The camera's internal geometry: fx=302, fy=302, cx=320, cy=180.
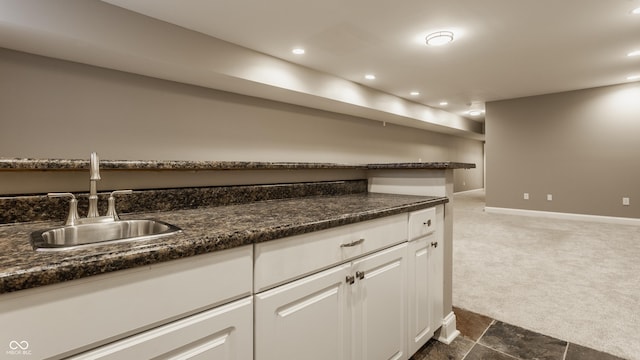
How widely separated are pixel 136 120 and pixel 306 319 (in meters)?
2.67

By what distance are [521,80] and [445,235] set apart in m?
3.99

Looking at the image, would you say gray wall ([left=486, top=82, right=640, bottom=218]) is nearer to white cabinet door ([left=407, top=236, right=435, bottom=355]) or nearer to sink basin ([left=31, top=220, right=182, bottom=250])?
white cabinet door ([left=407, top=236, right=435, bottom=355])

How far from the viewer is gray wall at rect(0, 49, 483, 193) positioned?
7.64 ft

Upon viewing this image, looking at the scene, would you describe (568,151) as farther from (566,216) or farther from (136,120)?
(136,120)

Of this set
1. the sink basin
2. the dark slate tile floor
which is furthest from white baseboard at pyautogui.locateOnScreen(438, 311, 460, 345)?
the sink basin

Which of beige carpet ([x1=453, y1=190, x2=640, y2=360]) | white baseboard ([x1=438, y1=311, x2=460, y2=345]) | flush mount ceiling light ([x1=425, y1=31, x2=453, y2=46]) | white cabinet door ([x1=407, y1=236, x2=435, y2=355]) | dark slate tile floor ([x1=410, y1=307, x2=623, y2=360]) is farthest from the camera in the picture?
flush mount ceiling light ([x1=425, y1=31, x2=453, y2=46])

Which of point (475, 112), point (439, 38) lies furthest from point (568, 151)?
point (439, 38)

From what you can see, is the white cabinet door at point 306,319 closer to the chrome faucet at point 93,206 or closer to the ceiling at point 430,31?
the chrome faucet at point 93,206

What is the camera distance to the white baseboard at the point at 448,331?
1.81 metres

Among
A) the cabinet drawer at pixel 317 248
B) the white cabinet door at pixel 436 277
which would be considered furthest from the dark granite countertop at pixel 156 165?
the cabinet drawer at pixel 317 248

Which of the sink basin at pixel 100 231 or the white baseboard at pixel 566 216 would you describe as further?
the white baseboard at pixel 566 216

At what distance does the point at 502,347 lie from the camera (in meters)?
1.74

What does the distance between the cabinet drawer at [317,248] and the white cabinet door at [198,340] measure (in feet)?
0.34

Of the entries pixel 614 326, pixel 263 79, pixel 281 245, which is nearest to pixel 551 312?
pixel 614 326
